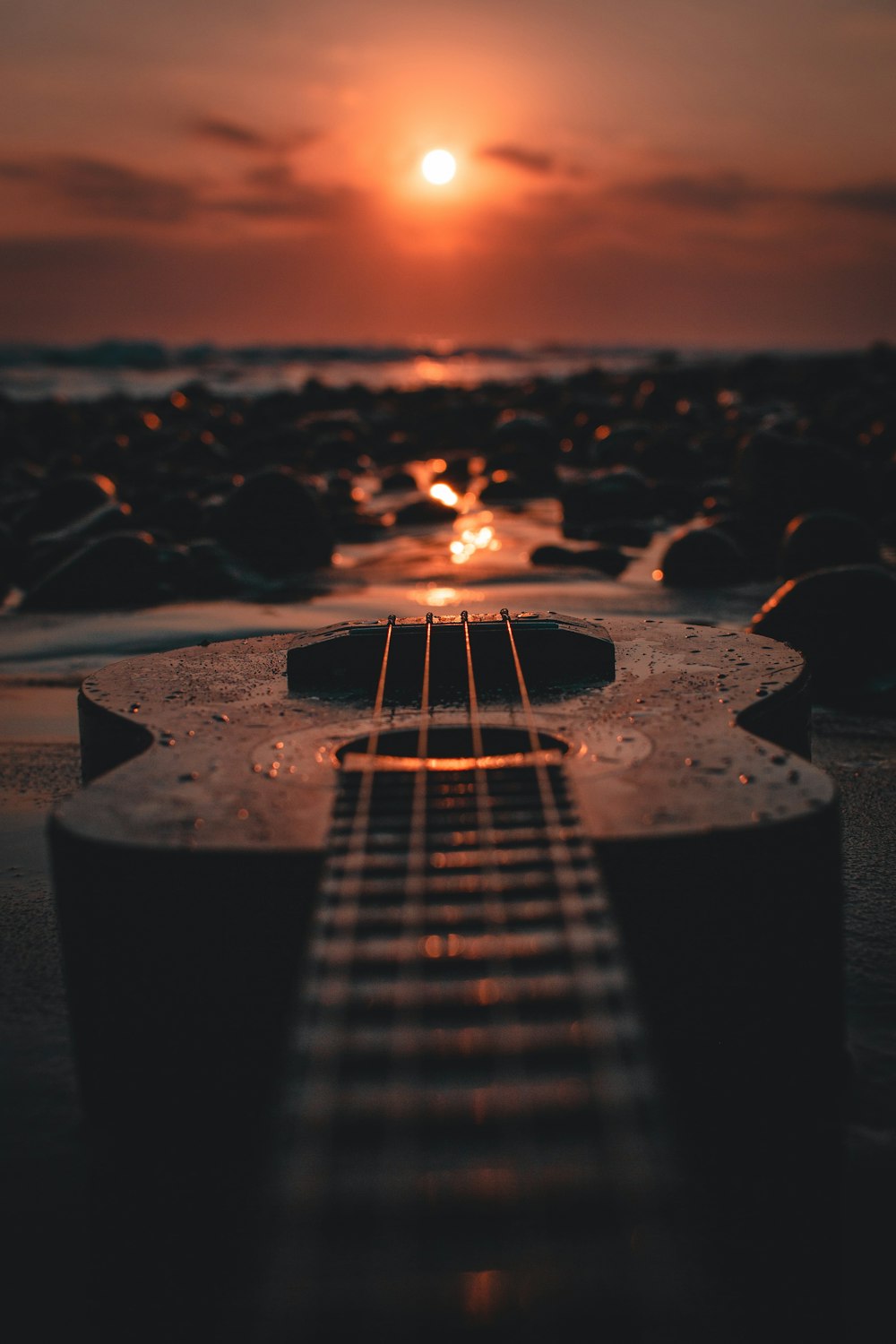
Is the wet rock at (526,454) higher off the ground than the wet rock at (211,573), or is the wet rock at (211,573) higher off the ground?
the wet rock at (526,454)

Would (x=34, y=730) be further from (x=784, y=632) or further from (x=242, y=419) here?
(x=242, y=419)

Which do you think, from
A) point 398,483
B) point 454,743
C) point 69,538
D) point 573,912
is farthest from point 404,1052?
point 398,483

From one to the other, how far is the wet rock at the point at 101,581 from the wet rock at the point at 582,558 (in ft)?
9.82

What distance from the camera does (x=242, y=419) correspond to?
26.2 meters

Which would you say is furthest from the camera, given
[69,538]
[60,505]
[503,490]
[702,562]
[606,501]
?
[503,490]

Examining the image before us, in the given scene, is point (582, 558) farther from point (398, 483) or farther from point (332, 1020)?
point (332, 1020)

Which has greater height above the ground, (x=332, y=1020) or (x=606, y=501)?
(x=332, y=1020)

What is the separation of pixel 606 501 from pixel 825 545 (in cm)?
374

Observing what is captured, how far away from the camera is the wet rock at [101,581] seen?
8.51 m

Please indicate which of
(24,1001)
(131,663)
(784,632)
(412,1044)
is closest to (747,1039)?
(412,1044)

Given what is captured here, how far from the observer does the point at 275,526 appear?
10055 millimetres

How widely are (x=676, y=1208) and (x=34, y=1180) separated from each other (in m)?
1.45

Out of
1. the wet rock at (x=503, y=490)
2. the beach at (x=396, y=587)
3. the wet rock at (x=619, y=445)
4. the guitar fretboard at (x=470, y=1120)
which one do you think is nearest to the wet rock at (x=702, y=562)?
the beach at (x=396, y=587)

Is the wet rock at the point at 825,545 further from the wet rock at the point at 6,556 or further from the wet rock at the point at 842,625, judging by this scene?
the wet rock at the point at 6,556
